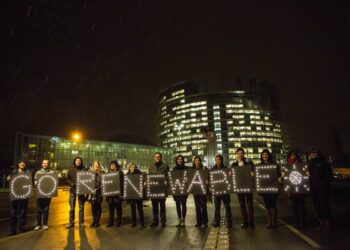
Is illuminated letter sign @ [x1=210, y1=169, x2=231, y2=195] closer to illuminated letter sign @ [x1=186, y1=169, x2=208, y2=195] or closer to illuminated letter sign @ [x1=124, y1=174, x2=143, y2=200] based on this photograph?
illuminated letter sign @ [x1=186, y1=169, x2=208, y2=195]

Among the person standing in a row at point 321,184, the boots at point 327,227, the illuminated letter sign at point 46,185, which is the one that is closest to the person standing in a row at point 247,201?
the person standing in a row at point 321,184

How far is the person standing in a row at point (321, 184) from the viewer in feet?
27.2

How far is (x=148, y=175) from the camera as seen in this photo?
32.9ft

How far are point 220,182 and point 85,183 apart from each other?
4.60m

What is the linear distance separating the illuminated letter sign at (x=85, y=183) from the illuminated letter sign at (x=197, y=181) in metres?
3.33

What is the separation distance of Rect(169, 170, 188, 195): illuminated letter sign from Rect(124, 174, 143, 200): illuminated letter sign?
3.51ft

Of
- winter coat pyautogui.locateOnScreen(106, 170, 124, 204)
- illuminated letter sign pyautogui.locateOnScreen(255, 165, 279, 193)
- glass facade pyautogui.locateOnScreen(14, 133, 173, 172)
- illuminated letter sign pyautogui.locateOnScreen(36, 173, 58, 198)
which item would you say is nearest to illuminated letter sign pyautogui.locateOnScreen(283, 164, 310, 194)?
illuminated letter sign pyautogui.locateOnScreen(255, 165, 279, 193)

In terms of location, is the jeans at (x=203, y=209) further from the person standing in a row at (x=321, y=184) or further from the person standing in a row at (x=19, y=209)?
the person standing in a row at (x=19, y=209)

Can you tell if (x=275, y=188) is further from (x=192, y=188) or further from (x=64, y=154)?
(x=64, y=154)

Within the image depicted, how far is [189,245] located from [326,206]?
4.29 meters

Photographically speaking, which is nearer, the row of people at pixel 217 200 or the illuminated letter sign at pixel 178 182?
the row of people at pixel 217 200

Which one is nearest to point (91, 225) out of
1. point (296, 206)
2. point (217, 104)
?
point (296, 206)

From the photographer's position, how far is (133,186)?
33.0ft

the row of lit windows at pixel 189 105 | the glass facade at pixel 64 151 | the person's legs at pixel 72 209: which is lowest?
the person's legs at pixel 72 209
